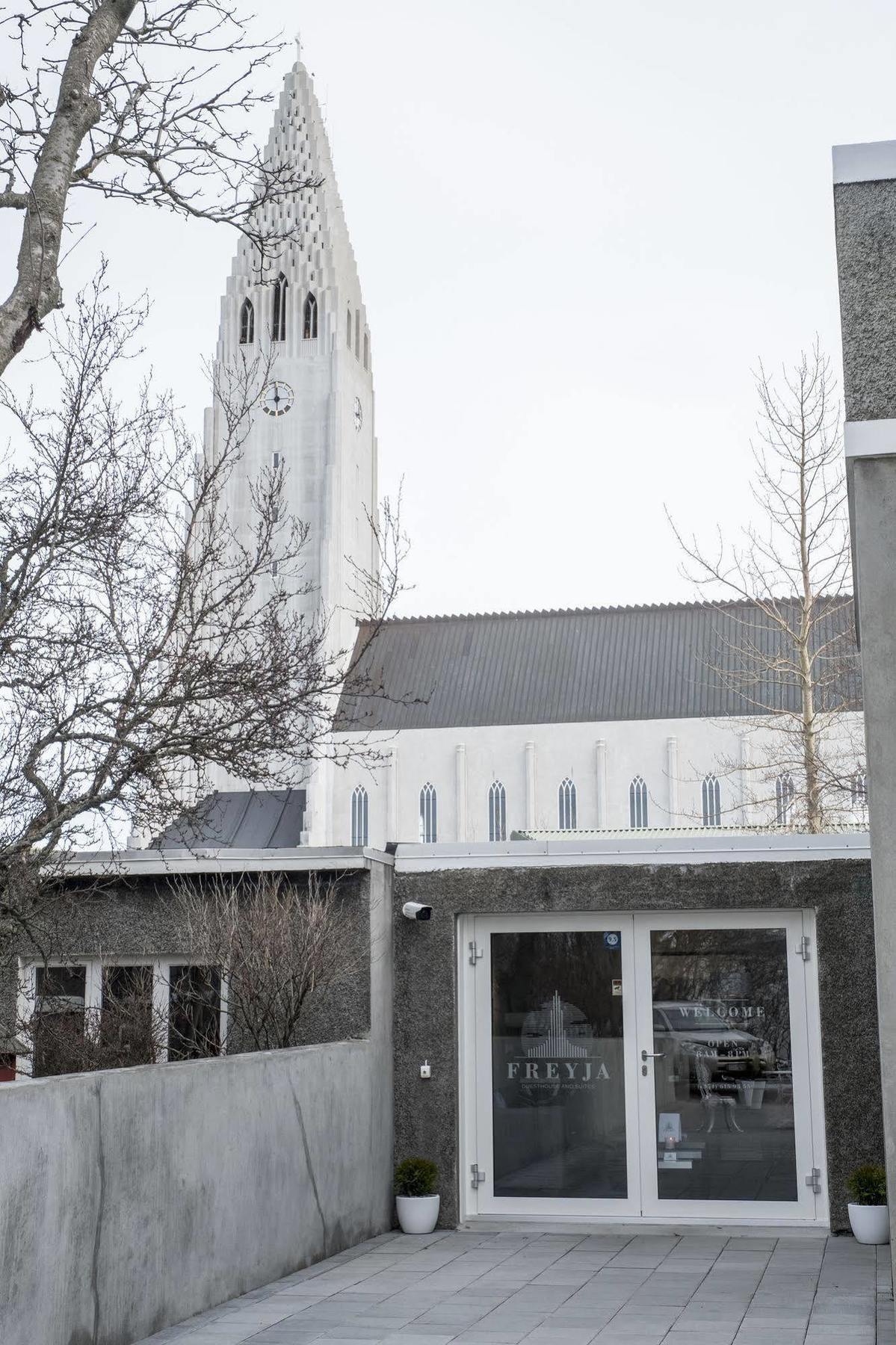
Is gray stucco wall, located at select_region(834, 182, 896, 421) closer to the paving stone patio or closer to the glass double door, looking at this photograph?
the paving stone patio

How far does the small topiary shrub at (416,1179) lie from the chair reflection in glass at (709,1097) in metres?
1.86

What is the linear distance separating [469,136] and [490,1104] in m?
6.78

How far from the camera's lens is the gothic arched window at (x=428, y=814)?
54.2 meters

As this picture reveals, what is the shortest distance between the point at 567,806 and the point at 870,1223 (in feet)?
148

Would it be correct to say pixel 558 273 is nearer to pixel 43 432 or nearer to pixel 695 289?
pixel 695 289

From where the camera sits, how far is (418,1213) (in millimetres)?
9617

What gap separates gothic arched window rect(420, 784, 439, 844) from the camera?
54.2m

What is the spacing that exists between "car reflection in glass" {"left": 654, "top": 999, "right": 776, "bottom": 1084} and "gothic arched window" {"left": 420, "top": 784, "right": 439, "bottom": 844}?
4438cm

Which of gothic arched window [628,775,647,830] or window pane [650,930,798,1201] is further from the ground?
gothic arched window [628,775,647,830]

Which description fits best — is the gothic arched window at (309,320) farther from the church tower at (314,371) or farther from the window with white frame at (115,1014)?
the window with white frame at (115,1014)

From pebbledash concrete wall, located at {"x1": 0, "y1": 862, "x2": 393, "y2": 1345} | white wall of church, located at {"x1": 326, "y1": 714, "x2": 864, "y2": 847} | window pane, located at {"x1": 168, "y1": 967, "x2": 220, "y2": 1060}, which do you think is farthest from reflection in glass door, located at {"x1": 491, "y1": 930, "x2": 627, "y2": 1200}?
white wall of church, located at {"x1": 326, "y1": 714, "x2": 864, "y2": 847}

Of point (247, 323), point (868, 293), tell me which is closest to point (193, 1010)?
point (868, 293)

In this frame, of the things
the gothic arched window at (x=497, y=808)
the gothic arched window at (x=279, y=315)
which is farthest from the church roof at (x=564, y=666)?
the gothic arched window at (x=279, y=315)

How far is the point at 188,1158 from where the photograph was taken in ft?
22.4
